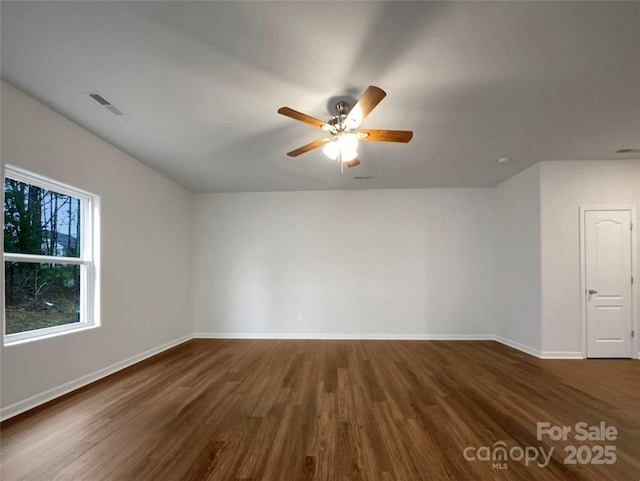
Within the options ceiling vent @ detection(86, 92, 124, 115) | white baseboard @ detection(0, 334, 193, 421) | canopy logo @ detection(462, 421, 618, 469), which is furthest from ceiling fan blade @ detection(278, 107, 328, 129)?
white baseboard @ detection(0, 334, 193, 421)

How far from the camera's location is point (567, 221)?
431 cm

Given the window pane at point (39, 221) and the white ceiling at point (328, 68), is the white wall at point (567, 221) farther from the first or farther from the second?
the window pane at point (39, 221)

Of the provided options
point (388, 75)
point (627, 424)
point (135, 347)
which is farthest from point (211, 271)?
point (627, 424)

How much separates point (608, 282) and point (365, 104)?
4.64 m

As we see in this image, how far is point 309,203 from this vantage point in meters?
5.85

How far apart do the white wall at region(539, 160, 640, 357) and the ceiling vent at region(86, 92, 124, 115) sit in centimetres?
554

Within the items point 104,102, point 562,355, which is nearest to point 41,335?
point 104,102

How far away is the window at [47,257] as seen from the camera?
2.66 meters

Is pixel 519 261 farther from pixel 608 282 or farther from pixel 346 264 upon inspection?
pixel 346 264

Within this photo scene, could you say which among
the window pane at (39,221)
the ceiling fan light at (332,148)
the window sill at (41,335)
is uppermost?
the ceiling fan light at (332,148)

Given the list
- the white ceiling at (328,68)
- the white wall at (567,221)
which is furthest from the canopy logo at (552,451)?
the white ceiling at (328,68)

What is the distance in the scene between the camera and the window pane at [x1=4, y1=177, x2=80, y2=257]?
2.67 metres

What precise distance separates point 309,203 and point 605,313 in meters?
4.98

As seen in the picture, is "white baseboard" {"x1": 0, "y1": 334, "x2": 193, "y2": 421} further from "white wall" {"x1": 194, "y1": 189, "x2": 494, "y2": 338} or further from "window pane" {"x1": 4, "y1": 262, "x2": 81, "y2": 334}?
"white wall" {"x1": 194, "y1": 189, "x2": 494, "y2": 338}
